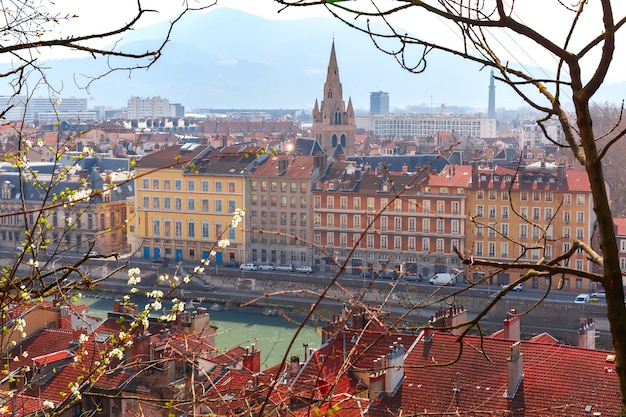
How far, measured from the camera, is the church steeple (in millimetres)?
48625

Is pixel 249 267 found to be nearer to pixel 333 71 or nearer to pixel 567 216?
pixel 567 216

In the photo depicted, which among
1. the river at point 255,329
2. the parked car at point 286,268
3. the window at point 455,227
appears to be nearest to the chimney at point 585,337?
the river at point 255,329

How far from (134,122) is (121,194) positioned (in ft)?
163

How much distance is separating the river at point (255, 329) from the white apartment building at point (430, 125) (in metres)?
76.7

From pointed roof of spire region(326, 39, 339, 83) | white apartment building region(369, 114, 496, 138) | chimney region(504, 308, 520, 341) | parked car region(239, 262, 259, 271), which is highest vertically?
pointed roof of spire region(326, 39, 339, 83)

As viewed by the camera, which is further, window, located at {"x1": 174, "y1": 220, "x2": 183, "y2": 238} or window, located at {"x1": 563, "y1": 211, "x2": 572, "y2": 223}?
window, located at {"x1": 174, "y1": 220, "x2": 183, "y2": 238}

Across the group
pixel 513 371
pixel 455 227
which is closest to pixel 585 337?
pixel 513 371

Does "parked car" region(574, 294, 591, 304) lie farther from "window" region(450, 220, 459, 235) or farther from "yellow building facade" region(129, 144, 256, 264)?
"yellow building facade" region(129, 144, 256, 264)

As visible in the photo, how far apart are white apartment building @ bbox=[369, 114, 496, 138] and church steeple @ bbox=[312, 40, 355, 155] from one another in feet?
176

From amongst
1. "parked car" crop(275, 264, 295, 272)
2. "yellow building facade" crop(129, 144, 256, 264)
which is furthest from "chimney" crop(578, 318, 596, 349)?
"yellow building facade" crop(129, 144, 256, 264)

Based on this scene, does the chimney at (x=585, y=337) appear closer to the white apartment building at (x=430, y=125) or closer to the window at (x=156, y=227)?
the window at (x=156, y=227)

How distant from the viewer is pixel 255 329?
24.6m

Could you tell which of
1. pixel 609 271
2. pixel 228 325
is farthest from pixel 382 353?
pixel 228 325

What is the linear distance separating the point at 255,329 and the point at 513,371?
16.0 m
